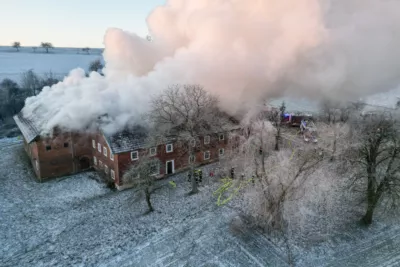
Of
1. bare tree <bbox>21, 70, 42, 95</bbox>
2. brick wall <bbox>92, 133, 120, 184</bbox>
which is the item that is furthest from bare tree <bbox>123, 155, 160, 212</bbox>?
bare tree <bbox>21, 70, 42, 95</bbox>

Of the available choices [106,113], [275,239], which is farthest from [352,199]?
[106,113]

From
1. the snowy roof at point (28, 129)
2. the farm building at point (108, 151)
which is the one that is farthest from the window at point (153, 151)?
the snowy roof at point (28, 129)

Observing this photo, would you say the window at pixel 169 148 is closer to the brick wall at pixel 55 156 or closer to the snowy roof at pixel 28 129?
the brick wall at pixel 55 156

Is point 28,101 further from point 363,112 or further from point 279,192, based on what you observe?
point 363,112

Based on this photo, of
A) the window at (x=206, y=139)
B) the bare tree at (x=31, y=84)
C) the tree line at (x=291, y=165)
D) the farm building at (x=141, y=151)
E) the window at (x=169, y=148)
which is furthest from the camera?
the bare tree at (x=31, y=84)

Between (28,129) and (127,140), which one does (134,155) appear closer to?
(127,140)
